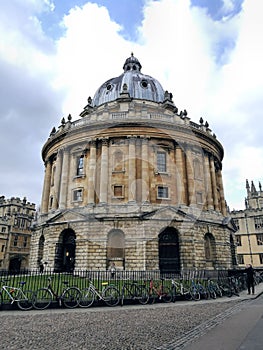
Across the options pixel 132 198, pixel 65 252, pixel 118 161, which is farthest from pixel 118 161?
pixel 65 252

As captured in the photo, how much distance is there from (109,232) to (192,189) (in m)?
9.61

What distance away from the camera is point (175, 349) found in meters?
5.73

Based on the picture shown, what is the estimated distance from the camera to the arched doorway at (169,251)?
23.7 m

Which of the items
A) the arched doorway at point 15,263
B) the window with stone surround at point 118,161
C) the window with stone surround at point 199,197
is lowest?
the arched doorway at point 15,263

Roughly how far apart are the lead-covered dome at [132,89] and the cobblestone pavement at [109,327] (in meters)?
30.6

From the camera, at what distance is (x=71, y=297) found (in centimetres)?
1117

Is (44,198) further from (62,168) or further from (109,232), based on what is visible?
(109,232)

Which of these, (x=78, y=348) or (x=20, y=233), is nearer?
(x=78, y=348)

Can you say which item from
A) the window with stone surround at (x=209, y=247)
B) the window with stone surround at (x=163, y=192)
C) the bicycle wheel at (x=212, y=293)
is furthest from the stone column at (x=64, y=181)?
the bicycle wheel at (x=212, y=293)

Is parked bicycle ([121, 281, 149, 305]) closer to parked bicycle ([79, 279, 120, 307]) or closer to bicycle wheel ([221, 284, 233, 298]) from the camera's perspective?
parked bicycle ([79, 279, 120, 307])

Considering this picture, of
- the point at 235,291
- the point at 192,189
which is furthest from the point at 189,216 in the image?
the point at 235,291

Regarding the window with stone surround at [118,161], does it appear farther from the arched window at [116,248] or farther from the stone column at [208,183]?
the stone column at [208,183]

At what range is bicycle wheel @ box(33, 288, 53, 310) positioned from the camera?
35.1ft

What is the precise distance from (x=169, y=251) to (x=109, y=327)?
56.8 feet
